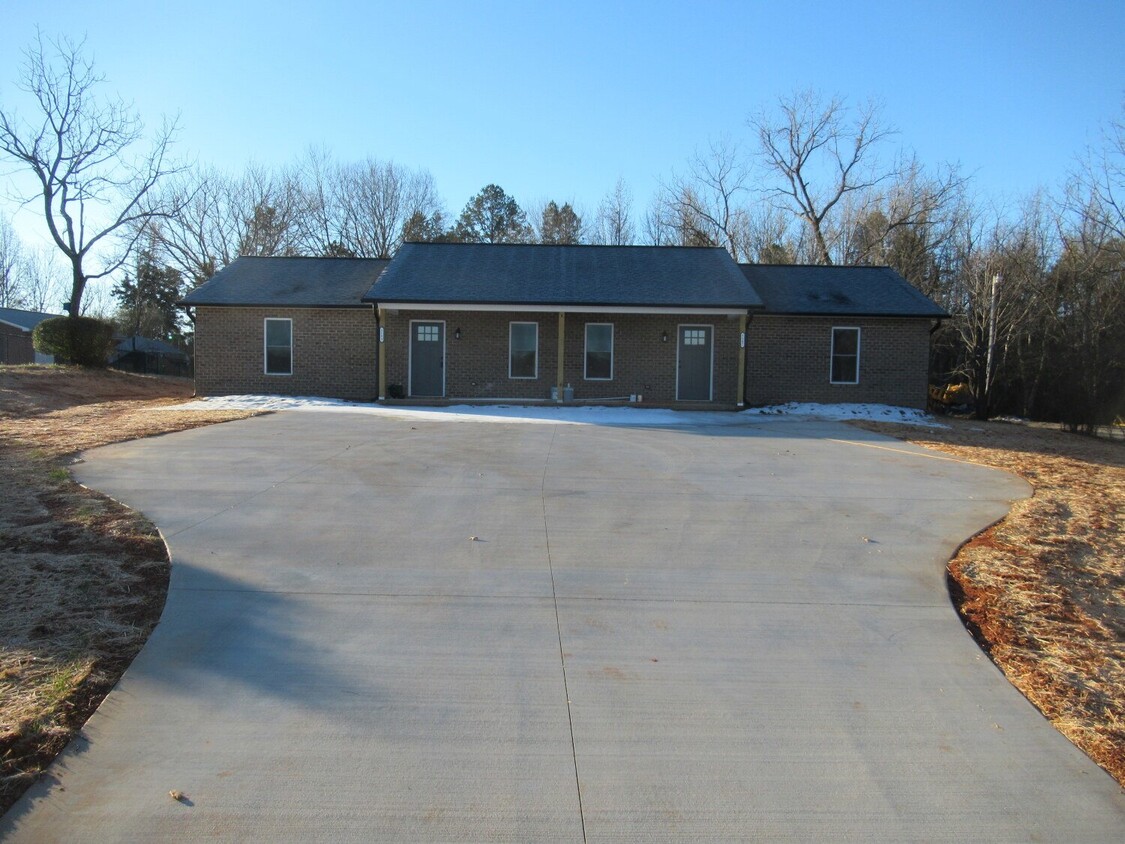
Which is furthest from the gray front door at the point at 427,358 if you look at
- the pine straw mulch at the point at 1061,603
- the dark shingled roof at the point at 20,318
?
the dark shingled roof at the point at 20,318

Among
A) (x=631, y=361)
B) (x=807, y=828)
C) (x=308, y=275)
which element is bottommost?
(x=807, y=828)

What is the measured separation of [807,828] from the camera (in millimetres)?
3111

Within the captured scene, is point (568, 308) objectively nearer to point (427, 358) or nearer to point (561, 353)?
point (561, 353)

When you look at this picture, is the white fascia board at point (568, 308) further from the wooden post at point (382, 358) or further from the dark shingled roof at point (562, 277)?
the wooden post at point (382, 358)

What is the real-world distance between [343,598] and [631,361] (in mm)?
17588

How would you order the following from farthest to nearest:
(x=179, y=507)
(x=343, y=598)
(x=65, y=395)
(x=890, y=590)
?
(x=65, y=395), (x=179, y=507), (x=890, y=590), (x=343, y=598)

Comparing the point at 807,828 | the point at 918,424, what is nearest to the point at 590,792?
the point at 807,828

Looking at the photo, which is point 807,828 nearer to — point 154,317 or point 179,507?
point 179,507

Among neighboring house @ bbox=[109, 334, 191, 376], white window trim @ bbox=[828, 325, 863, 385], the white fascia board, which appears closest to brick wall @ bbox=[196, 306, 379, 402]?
the white fascia board

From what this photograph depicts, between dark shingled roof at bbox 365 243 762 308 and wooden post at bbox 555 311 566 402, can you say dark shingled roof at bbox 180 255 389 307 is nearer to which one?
dark shingled roof at bbox 365 243 762 308

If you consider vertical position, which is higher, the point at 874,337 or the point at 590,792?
the point at 874,337

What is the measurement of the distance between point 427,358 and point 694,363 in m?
7.62

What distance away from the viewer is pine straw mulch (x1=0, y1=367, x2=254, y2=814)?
360 cm

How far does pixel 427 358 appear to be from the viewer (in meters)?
22.5
